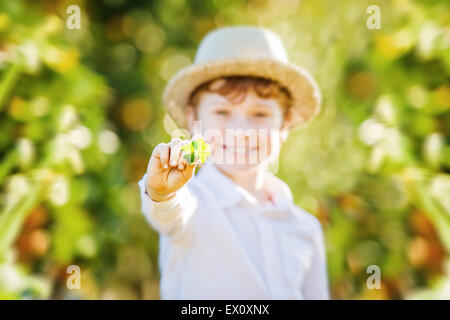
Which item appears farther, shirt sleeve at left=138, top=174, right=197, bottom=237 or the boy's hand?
shirt sleeve at left=138, top=174, right=197, bottom=237

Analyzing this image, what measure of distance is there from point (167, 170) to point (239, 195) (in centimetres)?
31

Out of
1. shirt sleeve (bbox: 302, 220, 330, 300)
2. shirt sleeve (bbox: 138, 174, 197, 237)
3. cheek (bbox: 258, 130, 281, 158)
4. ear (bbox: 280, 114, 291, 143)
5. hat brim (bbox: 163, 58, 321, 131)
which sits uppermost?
hat brim (bbox: 163, 58, 321, 131)

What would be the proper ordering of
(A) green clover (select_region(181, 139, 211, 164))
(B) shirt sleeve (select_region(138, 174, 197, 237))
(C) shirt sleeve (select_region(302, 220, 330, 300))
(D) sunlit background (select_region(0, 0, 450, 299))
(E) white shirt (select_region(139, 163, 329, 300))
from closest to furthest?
(A) green clover (select_region(181, 139, 211, 164)) < (B) shirt sleeve (select_region(138, 174, 197, 237)) < (E) white shirt (select_region(139, 163, 329, 300)) < (C) shirt sleeve (select_region(302, 220, 330, 300)) < (D) sunlit background (select_region(0, 0, 450, 299))

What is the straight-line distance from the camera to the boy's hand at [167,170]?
2.76ft

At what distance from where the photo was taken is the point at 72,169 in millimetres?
1817

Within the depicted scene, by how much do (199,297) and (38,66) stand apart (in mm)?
1110

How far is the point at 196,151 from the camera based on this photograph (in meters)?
0.82

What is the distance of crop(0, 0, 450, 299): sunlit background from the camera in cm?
173

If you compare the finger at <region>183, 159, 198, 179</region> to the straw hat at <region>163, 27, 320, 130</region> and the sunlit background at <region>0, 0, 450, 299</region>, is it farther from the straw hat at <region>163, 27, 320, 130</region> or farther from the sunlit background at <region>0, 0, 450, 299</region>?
the sunlit background at <region>0, 0, 450, 299</region>

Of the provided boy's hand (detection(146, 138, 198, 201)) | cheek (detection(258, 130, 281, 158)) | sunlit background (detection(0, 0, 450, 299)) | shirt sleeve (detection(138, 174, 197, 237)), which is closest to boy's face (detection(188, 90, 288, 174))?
cheek (detection(258, 130, 281, 158))

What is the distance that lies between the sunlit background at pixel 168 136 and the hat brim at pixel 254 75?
58cm

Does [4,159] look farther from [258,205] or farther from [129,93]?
[258,205]

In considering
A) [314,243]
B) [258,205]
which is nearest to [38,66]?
[258,205]

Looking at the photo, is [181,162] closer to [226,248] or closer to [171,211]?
[171,211]
